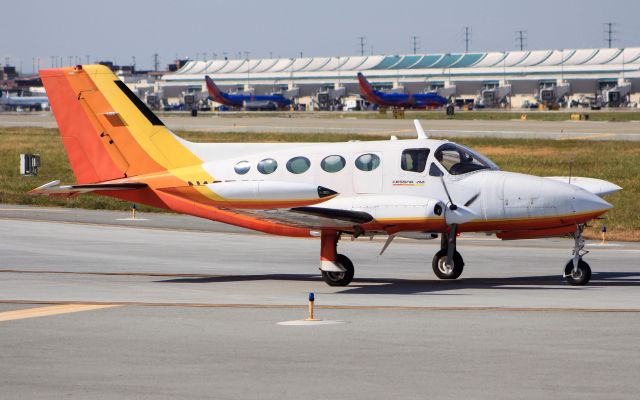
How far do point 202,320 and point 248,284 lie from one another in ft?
18.4

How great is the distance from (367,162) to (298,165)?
1.53 m

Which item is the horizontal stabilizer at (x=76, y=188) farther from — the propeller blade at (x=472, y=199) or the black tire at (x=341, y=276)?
the propeller blade at (x=472, y=199)

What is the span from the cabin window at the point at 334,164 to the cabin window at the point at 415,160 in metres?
1.29

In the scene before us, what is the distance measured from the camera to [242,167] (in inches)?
989

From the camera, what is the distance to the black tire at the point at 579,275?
77.5ft

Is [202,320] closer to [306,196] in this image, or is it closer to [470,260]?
[306,196]

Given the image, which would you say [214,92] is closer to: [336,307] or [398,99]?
[398,99]

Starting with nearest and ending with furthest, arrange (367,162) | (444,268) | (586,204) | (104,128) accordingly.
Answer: (586,204), (367,162), (444,268), (104,128)

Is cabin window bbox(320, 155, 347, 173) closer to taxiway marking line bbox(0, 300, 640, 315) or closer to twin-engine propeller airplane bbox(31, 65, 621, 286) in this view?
twin-engine propeller airplane bbox(31, 65, 621, 286)

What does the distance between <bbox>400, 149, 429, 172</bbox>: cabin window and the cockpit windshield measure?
0.27m

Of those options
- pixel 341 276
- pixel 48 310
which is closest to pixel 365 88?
pixel 341 276

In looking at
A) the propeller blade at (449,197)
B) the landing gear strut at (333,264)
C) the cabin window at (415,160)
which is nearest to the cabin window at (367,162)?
the cabin window at (415,160)

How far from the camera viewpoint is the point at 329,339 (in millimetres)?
17359

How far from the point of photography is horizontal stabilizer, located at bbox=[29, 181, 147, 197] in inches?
970
